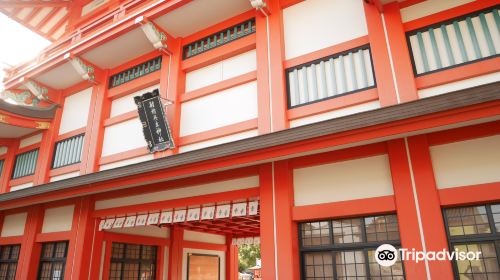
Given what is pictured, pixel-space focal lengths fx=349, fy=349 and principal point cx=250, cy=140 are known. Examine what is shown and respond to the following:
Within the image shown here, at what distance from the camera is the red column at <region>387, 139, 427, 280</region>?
5.02 metres

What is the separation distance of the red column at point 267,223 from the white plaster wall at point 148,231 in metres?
5.41

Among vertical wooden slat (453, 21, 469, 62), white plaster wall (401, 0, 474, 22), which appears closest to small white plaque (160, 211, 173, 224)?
white plaster wall (401, 0, 474, 22)

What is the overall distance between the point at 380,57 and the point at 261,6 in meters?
2.89

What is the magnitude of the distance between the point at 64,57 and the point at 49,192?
3875 mm

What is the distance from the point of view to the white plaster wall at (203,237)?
41.8 feet

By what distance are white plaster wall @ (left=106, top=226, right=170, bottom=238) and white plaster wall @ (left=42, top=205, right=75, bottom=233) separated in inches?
48.6

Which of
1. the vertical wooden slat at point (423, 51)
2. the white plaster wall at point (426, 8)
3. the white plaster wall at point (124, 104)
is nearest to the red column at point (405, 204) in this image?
the vertical wooden slat at point (423, 51)

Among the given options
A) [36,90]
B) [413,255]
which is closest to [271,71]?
[413,255]

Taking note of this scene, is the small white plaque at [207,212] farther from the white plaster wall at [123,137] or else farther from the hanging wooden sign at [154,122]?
the white plaster wall at [123,137]

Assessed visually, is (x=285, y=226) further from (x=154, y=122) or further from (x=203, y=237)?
(x=203, y=237)

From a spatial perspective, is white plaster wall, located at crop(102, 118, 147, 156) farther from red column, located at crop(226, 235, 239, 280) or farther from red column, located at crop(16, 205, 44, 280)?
red column, located at crop(226, 235, 239, 280)

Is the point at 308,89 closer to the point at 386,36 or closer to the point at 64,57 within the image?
the point at 386,36

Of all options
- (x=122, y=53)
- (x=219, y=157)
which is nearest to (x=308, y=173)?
(x=219, y=157)

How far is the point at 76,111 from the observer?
36.4ft
